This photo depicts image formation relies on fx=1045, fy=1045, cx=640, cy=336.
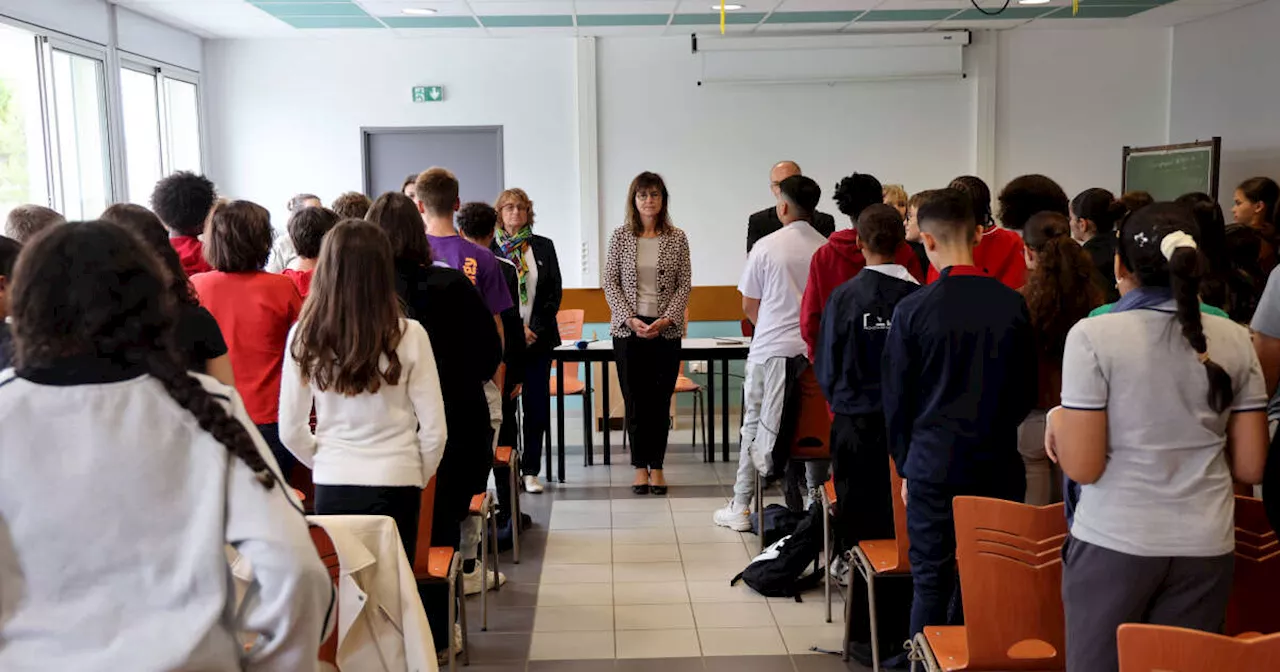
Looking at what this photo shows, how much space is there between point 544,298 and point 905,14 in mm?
4016

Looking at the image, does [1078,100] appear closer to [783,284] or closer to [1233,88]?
[1233,88]

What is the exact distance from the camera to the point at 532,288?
5.20m

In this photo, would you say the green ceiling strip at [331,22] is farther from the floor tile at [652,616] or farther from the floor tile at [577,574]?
the floor tile at [652,616]

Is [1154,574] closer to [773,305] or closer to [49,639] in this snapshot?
[49,639]

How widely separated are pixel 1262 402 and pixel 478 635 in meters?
2.67

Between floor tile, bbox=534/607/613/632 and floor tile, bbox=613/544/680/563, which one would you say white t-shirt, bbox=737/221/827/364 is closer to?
floor tile, bbox=613/544/680/563

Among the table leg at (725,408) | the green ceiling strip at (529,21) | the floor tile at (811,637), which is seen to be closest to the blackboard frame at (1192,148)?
the table leg at (725,408)

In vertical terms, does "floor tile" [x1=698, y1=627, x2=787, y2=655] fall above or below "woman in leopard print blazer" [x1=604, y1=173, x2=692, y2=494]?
below

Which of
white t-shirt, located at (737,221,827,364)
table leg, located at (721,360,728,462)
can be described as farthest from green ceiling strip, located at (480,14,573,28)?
white t-shirt, located at (737,221,827,364)

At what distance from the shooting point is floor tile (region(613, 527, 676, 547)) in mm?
4766

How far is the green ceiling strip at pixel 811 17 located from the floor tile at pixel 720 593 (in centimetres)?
468

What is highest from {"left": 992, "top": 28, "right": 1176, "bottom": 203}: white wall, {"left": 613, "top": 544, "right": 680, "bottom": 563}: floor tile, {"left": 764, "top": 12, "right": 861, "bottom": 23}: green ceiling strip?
{"left": 764, "top": 12, "right": 861, "bottom": 23}: green ceiling strip

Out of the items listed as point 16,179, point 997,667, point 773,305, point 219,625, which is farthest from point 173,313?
point 16,179

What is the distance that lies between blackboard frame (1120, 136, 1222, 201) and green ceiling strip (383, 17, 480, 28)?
5095 mm
